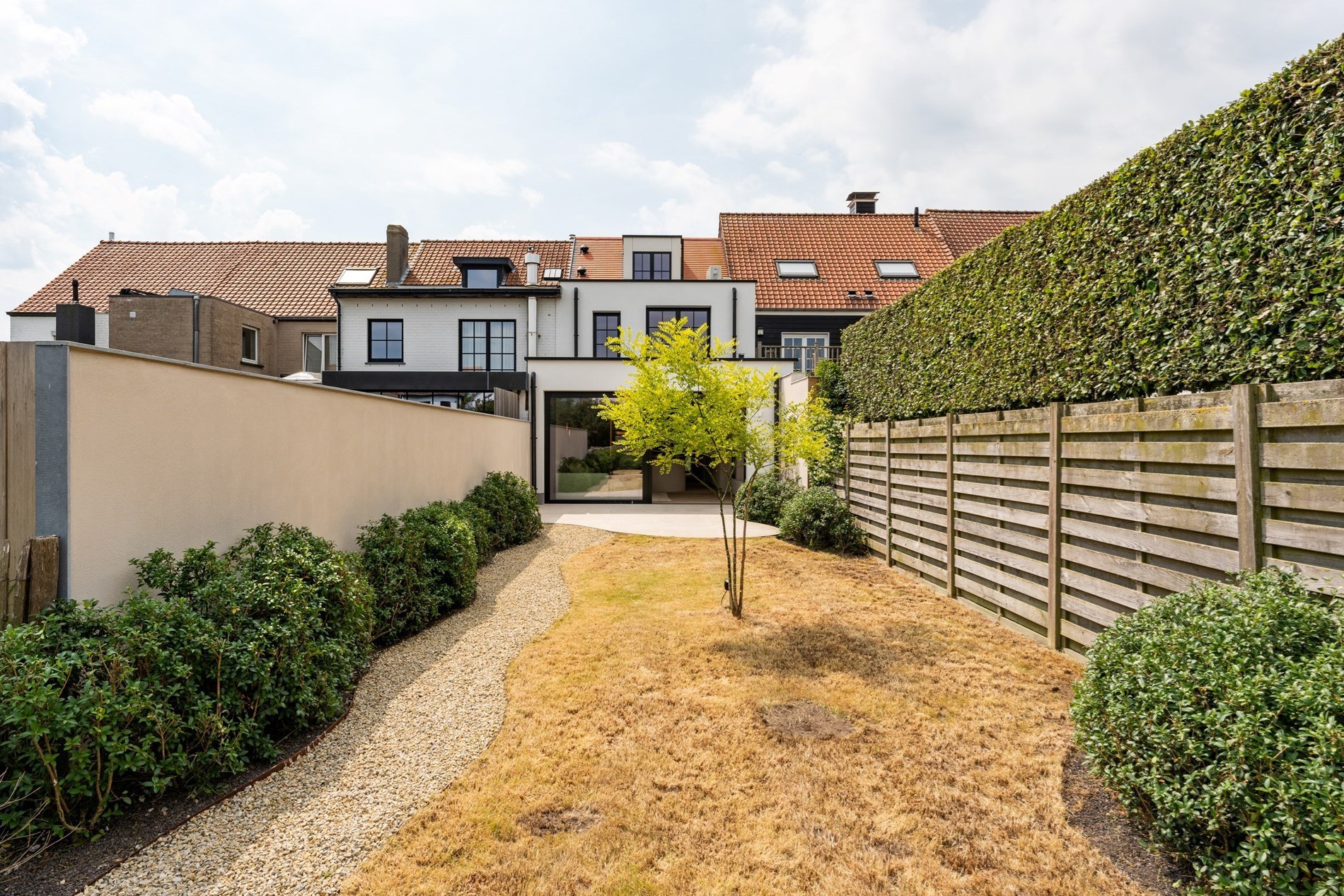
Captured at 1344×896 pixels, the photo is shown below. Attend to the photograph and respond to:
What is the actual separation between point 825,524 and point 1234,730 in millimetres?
7416

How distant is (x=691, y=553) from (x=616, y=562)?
132 centimetres

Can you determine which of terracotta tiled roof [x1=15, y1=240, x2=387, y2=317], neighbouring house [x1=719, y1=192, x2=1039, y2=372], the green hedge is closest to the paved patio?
the green hedge

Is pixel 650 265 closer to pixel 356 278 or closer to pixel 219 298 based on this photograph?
pixel 356 278

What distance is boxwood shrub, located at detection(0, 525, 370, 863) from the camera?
232 centimetres

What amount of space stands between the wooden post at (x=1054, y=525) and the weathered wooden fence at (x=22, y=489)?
6.44 metres

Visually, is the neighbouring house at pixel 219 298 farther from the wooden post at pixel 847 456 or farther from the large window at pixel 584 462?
the wooden post at pixel 847 456

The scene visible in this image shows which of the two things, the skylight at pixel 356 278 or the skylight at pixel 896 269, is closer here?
the skylight at pixel 356 278

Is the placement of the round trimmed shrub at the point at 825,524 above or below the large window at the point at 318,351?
below

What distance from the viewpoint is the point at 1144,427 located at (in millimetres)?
4023

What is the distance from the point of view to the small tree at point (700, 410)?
5746 millimetres

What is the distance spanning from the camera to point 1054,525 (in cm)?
501

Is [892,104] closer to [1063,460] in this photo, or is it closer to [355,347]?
[1063,460]

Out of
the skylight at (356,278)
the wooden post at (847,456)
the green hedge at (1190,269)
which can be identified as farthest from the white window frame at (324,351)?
the green hedge at (1190,269)

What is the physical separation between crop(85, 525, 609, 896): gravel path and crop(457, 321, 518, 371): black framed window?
1527 cm
